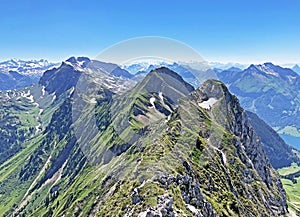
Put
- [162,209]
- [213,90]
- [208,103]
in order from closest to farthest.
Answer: [162,209] < [208,103] < [213,90]

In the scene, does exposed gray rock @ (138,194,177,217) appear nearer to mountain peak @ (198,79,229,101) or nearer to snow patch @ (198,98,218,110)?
snow patch @ (198,98,218,110)

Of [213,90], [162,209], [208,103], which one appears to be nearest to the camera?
[162,209]

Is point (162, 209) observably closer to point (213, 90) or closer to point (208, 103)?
point (208, 103)

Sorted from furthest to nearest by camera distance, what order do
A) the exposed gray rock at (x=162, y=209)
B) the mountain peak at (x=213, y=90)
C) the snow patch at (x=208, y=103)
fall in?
1. the mountain peak at (x=213, y=90)
2. the snow patch at (x=208, y=103)
3. the exposed gray rock at (x=162, y=209)

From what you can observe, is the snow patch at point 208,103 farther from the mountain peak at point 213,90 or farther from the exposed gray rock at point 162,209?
the exposed gray rock at point 162,209

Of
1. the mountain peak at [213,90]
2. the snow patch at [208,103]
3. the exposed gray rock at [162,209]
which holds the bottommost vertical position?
the snow patch at [208,103]

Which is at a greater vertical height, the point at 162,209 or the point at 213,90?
the point at 213,90

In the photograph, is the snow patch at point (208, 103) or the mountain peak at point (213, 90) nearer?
the snow patch at point (208, 103)

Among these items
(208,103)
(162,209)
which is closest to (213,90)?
(208,103)

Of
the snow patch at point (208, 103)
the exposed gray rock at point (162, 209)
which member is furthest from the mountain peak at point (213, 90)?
the exposed gray rock at point (162, 209)

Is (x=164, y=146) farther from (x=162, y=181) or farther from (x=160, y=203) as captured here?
(x=160, y=203)

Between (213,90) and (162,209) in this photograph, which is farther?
(213,90)
